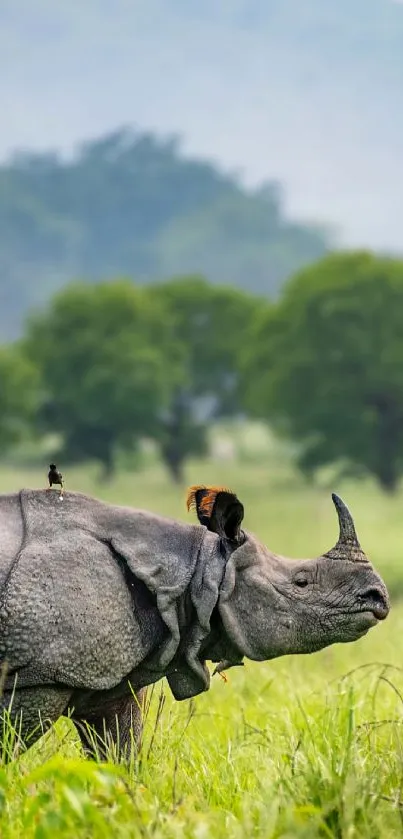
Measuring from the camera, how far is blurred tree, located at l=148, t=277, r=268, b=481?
188 ft

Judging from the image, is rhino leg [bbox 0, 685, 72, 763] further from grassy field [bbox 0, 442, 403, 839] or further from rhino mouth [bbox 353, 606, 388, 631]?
rhino mouth [bbox 353, 606, 388, 631]

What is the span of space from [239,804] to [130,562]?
1.08 meters

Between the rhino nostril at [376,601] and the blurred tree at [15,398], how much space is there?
43.4 meters

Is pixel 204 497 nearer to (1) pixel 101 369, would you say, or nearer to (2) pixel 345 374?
(2) pixel 345 374

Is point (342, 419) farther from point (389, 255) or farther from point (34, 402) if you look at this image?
point (34, 402)

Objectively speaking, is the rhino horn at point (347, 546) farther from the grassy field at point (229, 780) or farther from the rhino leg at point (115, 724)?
the rhino leg at point (115, 724)

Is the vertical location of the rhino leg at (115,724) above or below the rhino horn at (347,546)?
below

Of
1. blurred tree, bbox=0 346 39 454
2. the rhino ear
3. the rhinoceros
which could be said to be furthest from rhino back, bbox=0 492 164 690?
blurred tree, bbox=0 346 39 454

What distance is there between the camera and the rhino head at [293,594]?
17.1ft

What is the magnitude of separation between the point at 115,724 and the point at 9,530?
1006 mm

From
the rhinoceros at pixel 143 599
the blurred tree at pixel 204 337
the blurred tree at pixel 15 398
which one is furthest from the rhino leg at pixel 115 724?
the blurred tree at pixel 204 337

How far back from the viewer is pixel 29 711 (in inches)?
193

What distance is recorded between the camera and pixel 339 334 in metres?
40.6

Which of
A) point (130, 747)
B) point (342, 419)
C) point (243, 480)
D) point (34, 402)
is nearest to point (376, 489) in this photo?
Answer: point (342, 419)
